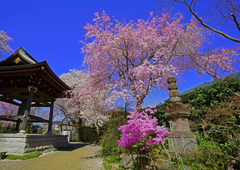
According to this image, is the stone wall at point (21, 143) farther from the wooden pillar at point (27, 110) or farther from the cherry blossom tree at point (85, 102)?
the cherry blossom tree at point (85, 102)

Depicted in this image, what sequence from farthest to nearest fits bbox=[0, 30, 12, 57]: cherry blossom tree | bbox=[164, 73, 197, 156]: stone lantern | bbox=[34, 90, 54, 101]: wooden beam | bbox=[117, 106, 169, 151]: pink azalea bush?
bbox=[0, 30, 12, 57]: cherry blossom tree
bbox=[34, 90, 54, 101]: wooden beam
bbox=[164, 73, 197, 156]: stone lantern
bbox=[117, 106, 169, 151]: pink azalea bush

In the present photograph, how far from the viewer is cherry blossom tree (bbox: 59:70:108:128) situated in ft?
24.8

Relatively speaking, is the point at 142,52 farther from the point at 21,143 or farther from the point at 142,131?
the point at 21,143

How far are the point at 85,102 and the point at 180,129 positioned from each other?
6.09 metres

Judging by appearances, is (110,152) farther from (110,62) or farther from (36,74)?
(36,74)

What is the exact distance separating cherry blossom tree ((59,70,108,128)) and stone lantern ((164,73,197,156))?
4033 mm

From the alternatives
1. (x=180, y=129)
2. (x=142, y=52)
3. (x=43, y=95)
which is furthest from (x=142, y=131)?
(x=43, y=95)

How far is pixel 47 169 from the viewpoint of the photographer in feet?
14.7

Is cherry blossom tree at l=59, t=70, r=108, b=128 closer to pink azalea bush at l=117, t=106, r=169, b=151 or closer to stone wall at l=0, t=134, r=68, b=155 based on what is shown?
stone wall at l=0, t=134, r=68, b=155

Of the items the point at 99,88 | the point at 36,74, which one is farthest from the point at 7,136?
the point at 99,88

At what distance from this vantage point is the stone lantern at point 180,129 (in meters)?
3.52

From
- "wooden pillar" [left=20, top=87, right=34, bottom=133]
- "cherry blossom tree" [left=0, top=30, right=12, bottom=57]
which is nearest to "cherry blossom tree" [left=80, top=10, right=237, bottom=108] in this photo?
"wooden pillar" [left=20, top=87, right=34, bottom=133]

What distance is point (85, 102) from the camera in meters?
8.34

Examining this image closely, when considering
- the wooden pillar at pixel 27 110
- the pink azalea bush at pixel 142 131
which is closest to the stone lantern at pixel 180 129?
the pink azalea bush at pixel 142 131
